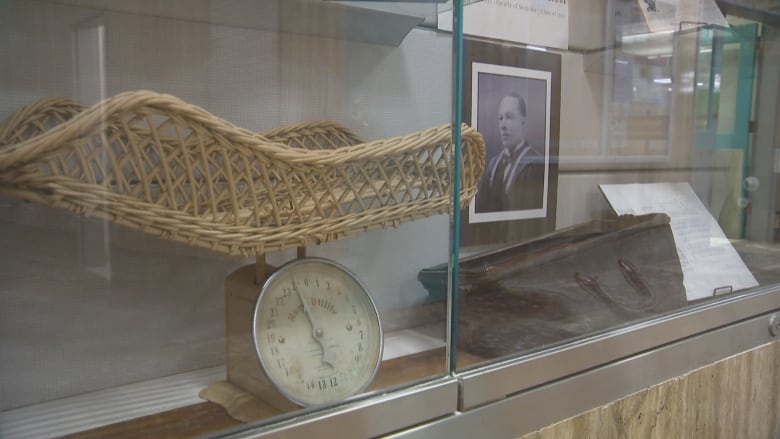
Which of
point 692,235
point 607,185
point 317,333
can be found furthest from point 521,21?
point 317,333

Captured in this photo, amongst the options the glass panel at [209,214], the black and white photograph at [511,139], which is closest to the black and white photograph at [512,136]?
the black and white photograph at [511,139]

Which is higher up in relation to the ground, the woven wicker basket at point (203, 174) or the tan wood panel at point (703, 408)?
the woven wicker basket at point (203, 174)

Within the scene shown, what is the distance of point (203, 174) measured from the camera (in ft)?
1.60

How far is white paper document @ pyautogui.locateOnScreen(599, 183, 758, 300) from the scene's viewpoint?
0.97m

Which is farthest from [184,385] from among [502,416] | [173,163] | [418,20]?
[418,20]

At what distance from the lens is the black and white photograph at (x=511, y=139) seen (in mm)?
796

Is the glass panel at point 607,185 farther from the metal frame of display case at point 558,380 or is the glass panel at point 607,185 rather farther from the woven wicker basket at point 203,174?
the woven wicker basket at point 203,174

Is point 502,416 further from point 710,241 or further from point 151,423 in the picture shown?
point 710,241

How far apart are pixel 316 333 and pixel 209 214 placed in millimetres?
153

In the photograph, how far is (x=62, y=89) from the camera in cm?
51

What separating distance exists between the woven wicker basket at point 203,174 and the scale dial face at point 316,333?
0.05 meters

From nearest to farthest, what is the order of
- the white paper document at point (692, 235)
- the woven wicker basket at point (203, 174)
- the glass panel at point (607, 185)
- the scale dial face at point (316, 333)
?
the woven wicker basket at point (203, 174) < the scale dial face at point (316, 333) < the glass panel at point (607, 185) < the white paper document at point (692, 235)

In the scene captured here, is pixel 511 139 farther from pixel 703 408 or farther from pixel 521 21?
pixel 703 408

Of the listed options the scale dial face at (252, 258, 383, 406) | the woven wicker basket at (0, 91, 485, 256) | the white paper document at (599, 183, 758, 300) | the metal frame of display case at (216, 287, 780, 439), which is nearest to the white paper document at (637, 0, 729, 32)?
the white paper document at (599, 183, 758, 300)
